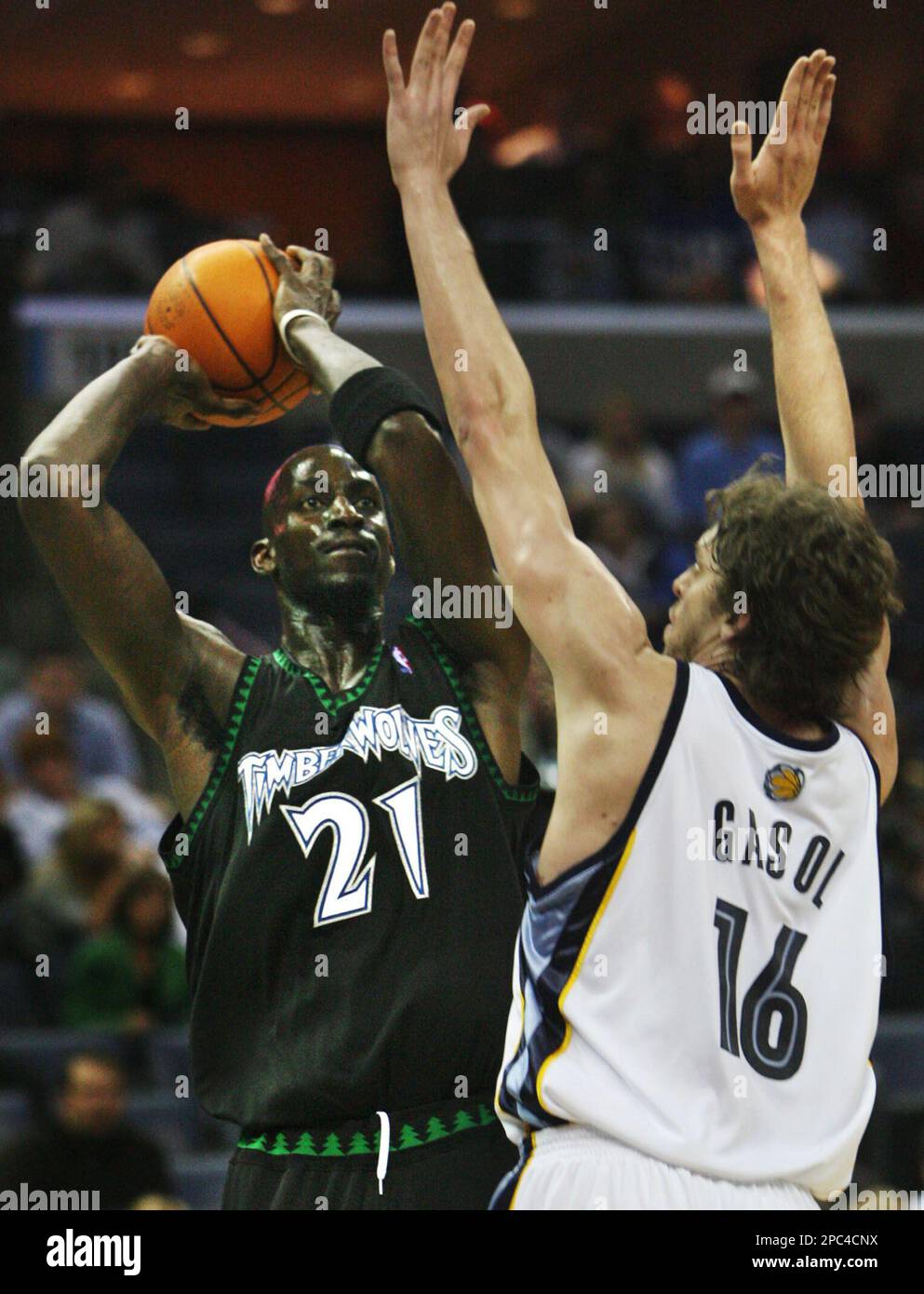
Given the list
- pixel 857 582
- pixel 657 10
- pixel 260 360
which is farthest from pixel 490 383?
pixel 657 10

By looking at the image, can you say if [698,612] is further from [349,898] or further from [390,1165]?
[390,1165]

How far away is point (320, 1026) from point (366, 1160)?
27 centimetres

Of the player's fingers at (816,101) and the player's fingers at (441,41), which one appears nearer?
Answer: the player's fingers at (441,41)

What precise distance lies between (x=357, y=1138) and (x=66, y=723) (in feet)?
19.4

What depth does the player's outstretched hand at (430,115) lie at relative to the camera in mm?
3396

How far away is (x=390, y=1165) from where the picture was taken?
3.63m

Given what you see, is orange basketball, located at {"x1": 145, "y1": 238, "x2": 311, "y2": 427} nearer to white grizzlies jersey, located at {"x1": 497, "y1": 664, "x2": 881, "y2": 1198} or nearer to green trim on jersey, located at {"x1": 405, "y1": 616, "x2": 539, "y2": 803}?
green trim on jersey, located at {"x1": 405, "y1": 616, "x2": 539, "y2": 803}

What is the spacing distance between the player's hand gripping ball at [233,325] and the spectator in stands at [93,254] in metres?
9.48

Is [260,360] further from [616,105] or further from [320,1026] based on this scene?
[616,105]
